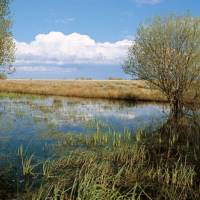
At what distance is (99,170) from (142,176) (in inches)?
76.6

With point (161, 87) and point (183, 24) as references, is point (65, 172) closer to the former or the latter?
point (161, 87)

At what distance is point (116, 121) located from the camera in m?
39.2

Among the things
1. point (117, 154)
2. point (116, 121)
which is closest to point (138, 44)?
point (116, 121)

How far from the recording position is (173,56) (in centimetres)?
3884

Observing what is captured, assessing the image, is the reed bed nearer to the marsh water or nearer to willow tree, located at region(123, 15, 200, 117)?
the marsh water

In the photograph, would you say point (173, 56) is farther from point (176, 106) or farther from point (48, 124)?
point (48, 124)

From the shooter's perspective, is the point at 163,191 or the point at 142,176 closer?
the point at 163,191

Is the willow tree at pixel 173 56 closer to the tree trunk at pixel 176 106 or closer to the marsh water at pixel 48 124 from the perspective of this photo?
the tree trunk at pixel 176 106

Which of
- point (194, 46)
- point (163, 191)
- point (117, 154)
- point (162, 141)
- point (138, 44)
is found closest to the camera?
point (163, 191)

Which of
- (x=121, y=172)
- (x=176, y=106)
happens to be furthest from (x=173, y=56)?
(x=121, y=172)

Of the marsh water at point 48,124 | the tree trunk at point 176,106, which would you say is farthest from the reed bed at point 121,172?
the tree trunk at point 176,106

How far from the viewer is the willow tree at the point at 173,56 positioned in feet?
127

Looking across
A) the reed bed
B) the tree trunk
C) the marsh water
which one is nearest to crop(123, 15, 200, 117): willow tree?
the tree trunk

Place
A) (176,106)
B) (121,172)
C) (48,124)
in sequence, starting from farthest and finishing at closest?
(176,106)
(48,124)
(121,172)
